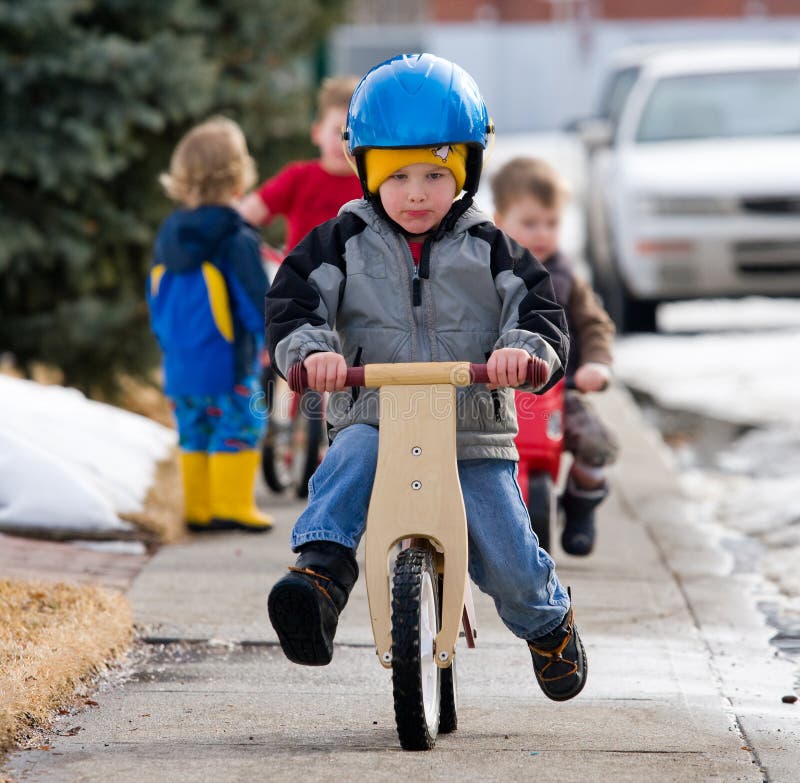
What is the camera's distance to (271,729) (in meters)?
4.20

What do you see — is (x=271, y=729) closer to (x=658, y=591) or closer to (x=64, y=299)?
(x=658, y=591)

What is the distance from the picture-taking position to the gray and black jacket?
13.4 feet

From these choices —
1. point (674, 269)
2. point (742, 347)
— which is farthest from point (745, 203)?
point (742, 347)

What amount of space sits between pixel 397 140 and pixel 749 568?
3126 millimetres

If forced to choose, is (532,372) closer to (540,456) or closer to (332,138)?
(540,456)

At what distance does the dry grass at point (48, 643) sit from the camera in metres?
4.12

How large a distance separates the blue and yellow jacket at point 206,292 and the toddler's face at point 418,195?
8.58 feet

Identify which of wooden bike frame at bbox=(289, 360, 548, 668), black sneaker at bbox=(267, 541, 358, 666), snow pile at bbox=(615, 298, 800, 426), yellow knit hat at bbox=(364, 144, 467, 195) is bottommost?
snow pile at bbox=(615, 298, 800, 426)

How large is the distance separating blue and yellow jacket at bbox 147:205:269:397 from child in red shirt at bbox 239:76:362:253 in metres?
0.50

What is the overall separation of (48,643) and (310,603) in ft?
3.86

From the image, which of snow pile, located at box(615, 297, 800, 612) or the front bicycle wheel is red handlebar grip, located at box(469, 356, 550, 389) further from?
snow pile, located at box(615, 297, 800, 612)

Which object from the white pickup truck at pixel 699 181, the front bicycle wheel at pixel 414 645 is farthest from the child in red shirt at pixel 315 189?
the white pickup truck at pixel 699 181

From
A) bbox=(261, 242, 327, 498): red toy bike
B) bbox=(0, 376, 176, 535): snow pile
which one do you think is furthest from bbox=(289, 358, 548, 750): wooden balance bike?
bbox=(261, 242, 327, 498): red toy bike

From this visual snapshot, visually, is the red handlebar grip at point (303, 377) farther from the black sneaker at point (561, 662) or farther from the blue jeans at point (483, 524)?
the black sneaker at point (561, 662)
